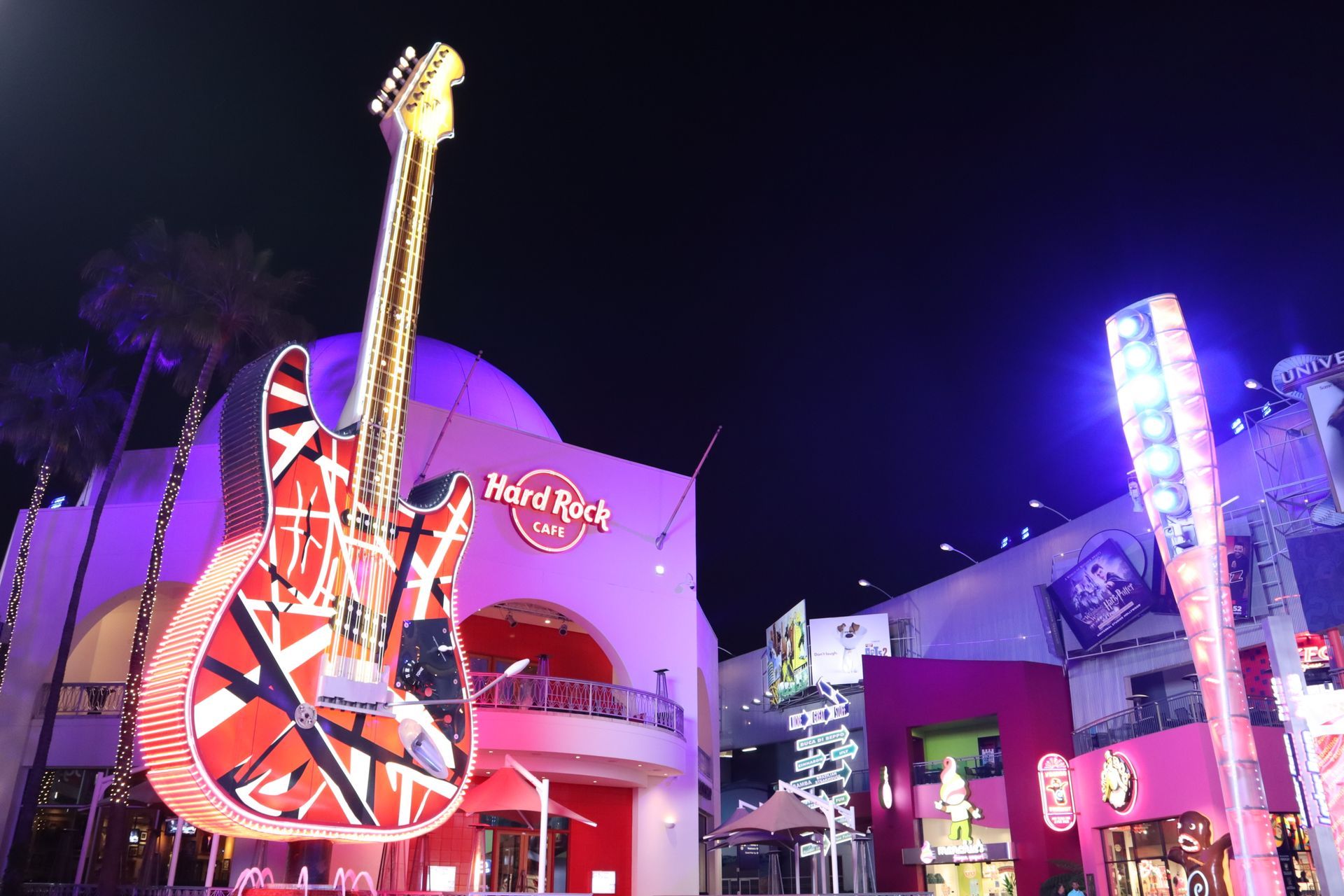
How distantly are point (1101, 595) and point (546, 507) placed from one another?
16577mm

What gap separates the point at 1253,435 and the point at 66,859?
1109 inches

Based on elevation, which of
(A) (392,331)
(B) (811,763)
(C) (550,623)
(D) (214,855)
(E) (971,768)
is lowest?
(D) (214,855)

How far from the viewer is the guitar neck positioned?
12.2 meters

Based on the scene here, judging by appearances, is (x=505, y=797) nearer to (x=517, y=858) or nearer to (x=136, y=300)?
(x=517, y=858)

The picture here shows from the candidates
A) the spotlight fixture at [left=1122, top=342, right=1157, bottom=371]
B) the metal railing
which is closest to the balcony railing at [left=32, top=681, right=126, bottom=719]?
the metal railing

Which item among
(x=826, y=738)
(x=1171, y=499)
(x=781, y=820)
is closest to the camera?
(x=781, y=820)

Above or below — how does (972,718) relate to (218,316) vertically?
below

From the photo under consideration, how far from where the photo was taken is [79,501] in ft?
82.1

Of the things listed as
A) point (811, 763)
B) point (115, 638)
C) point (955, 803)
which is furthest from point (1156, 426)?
point (115, 638)

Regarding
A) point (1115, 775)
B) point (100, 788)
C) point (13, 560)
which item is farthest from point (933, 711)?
point (13, 560)

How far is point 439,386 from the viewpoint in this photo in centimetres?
2455

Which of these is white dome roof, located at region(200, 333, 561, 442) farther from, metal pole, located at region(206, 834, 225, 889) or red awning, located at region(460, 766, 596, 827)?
metal pole, located at region(206, 834, 225, 889)

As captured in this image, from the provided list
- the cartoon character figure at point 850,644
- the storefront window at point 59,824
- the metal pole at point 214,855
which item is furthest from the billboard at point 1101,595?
the storefront window at point 59,824

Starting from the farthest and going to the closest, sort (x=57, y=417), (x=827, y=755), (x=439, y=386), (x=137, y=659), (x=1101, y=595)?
(x=827, y=755) → (x=1101, y=595) → (x=439, y=386) → (x=57, y=417) → (x=137, y=659)
